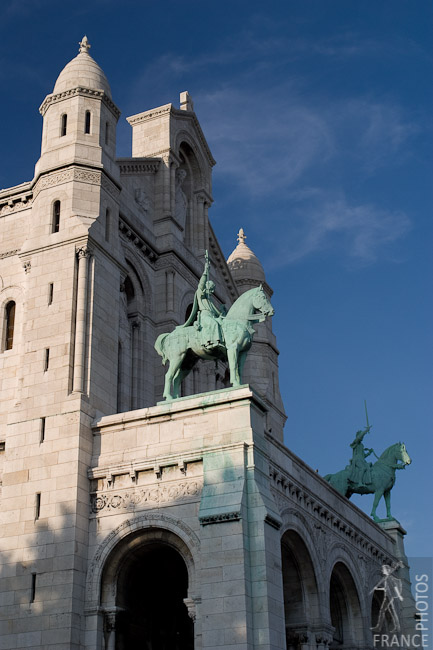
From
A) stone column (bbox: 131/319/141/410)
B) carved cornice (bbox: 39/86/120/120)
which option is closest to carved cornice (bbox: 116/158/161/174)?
carved cornice (bbox: 39/86/120/120)

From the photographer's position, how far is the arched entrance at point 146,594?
94.9 ft

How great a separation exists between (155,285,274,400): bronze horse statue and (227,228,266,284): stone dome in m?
19.9

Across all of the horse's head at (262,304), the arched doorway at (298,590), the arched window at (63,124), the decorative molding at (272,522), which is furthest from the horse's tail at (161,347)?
the arched window at (63,124)

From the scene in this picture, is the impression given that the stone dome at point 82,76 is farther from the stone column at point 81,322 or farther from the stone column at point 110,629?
the stone column at point 110,629

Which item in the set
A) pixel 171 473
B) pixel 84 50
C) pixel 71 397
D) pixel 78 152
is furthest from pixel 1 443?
pixel 84 50

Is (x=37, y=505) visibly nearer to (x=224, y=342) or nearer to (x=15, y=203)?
(x=224, y=342)

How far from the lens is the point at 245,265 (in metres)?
53.7

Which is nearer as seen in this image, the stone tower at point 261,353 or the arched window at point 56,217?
the arched window at point 56,217

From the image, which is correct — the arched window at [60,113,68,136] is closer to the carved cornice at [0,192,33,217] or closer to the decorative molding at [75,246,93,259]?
the carved cornice at [0,192,33,217]

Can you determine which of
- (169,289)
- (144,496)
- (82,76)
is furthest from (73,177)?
(144,496)

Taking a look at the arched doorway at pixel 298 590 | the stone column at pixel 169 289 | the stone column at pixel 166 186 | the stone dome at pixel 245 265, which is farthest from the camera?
the stone dome at pixel 245 265

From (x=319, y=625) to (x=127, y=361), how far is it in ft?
44.0

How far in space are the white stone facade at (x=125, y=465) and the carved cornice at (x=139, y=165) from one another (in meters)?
0.10

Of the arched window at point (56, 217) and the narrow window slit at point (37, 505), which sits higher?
the arched window at point (56, 217)
